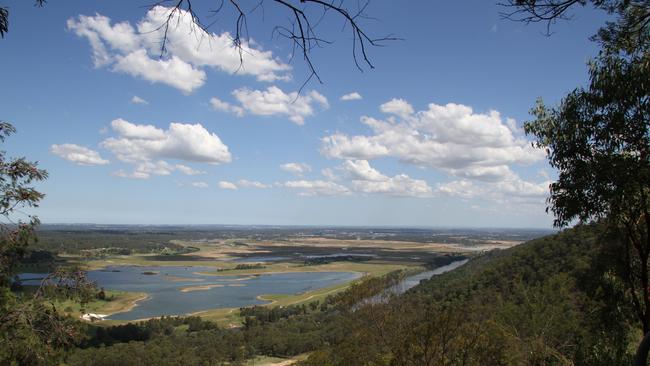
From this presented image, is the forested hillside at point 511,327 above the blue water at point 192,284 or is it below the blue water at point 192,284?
above

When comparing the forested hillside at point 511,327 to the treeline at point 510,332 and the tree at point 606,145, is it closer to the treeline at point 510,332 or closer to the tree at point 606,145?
the treeline at point 510,332

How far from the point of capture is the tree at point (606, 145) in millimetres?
5215

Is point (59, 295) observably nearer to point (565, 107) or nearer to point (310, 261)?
point (565, 107)

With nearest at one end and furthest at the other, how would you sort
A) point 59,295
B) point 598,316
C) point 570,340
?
point 59,295
point 598,316
point 570,340

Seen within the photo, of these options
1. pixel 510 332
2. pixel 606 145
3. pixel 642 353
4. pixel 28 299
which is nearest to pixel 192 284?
pixel 510 332

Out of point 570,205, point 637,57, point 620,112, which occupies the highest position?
point 637,57

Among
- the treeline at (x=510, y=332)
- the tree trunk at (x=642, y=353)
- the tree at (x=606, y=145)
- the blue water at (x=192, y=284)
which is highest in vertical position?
the tree at (x=606, y=145)

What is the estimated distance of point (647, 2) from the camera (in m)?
4.45

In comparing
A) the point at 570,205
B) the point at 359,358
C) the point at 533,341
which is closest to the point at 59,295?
the point at 570,205

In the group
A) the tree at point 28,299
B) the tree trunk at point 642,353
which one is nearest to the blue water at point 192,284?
the tree at point 28,299

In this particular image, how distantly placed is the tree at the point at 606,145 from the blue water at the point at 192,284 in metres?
57.3

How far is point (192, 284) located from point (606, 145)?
80117mm

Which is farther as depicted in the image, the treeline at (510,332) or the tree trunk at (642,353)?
the treeline at (510,332)

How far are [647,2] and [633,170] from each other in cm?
171
